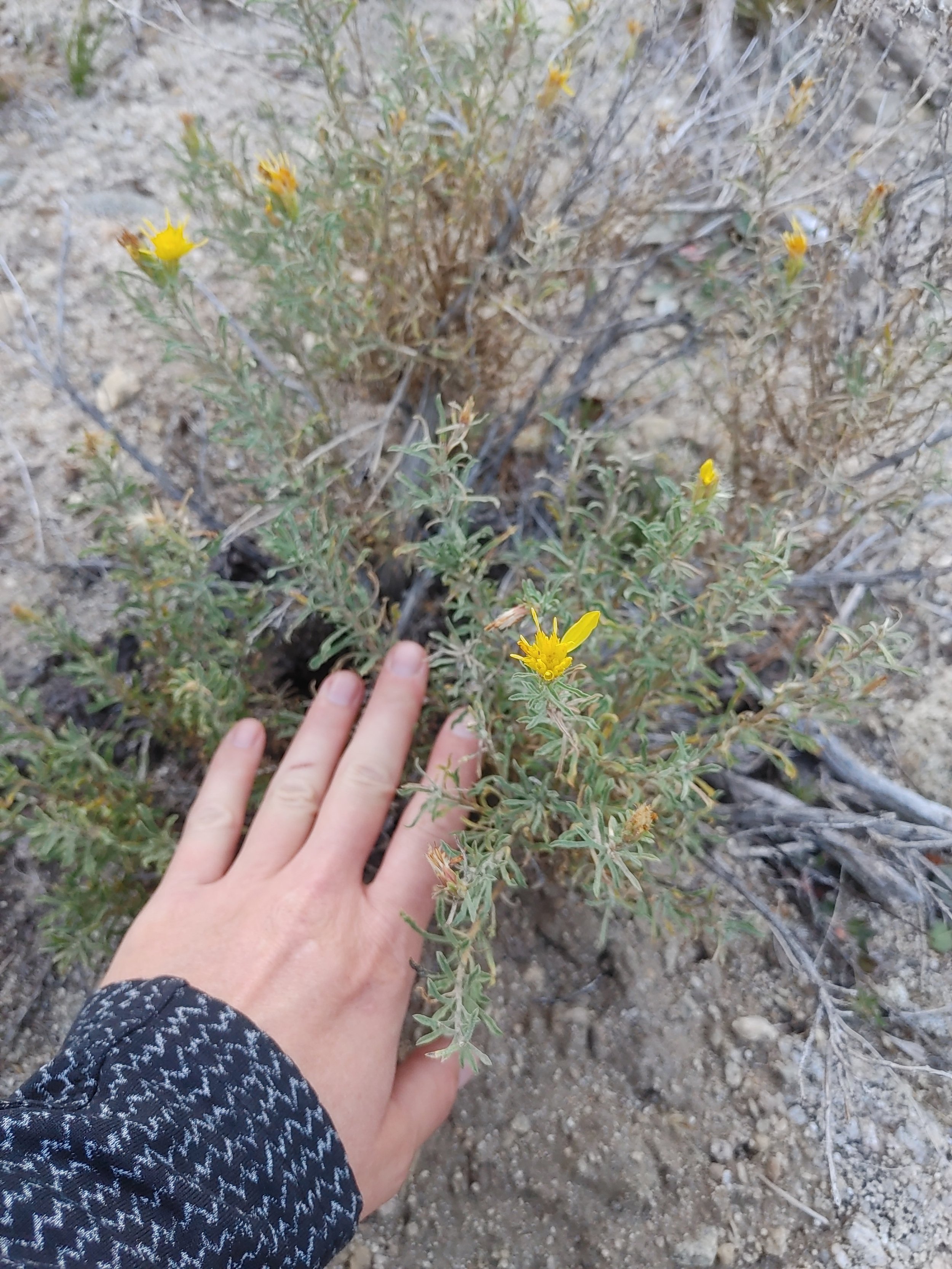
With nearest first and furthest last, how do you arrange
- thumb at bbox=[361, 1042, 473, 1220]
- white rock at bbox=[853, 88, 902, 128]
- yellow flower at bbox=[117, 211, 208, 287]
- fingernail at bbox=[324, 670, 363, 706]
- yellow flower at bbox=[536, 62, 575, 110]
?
yellow flower at bbox=[117, 211, 208, 287], thumb at bbox=[361, 1042, 473, 1220], yellow flower at bbox=[536, 62, 575, 110], fingernail at bbox=[324, 670, 363, 706], white rock at bbox=[853, 88, 902, 128]

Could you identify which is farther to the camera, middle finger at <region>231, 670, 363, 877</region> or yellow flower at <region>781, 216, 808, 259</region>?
middle finger at <region>231, 670, 363, 877</region>

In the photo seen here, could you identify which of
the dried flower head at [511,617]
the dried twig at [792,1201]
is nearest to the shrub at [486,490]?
the dried flower head at [511,617]

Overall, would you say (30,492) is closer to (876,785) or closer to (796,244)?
(796,244)

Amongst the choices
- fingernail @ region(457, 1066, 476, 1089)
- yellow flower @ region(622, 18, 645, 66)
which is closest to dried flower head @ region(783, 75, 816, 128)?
yellow flower @ region(622, 18, 645, 66)

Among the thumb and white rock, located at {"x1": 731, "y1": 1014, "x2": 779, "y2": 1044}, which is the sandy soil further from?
Result: the thumb

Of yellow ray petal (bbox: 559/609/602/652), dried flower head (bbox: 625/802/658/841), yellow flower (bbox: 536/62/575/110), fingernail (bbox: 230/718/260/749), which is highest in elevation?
yellow flower (bbox: 536/62/575/110)

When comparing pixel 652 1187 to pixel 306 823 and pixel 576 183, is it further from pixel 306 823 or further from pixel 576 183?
pixel 576 183

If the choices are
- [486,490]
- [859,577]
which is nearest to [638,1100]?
[859,577]
